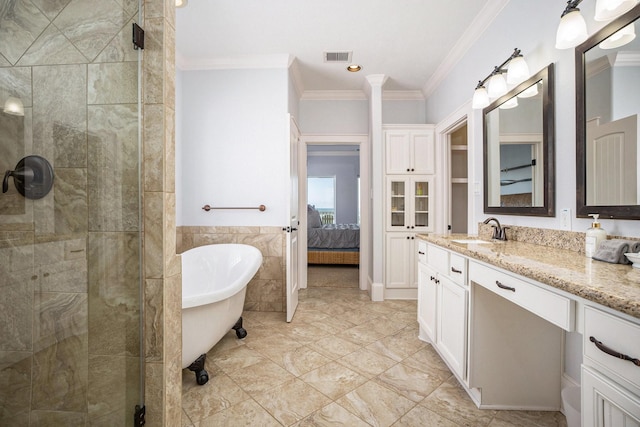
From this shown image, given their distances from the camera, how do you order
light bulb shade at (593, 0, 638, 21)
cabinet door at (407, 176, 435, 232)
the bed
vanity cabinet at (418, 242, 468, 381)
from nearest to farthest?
light bulb shade at (593, 0, 638, 21) < vanity cabinet at (418, 242, 468, 381) < cabinet door at (407, 176, 435, 232) < the bed

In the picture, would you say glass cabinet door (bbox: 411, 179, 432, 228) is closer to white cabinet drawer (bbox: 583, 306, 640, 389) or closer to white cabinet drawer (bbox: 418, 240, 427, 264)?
white cabinet drawer (bbox: 418, 240, 427, 264)

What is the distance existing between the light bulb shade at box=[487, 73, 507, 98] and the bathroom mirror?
67mm

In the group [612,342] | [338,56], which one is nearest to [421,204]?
[338,56]

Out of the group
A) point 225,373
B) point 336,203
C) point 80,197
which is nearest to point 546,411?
point 225,373

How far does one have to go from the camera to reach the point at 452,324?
1.65 meters

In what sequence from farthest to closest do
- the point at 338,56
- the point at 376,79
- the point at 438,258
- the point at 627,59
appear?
the point at 376,79 < the point at 338,56 < the point at 438,258 < the point at 627,59

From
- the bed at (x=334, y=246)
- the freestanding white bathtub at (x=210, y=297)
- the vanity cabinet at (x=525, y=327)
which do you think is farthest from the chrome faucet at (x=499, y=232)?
the bed at (x=334, y=246)

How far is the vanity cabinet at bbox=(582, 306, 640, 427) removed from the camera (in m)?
0.62

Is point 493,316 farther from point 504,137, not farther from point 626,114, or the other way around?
point 504,137

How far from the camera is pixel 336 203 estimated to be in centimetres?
827

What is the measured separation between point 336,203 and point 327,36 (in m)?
5.90

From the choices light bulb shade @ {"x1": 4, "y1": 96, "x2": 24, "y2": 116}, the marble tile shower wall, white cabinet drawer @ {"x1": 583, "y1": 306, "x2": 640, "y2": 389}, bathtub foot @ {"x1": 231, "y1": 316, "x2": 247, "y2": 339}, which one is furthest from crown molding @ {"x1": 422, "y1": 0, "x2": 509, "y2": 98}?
bathtub foot @ {"x1": 231, "y1": 316, "x2": 247, "y2": 339}

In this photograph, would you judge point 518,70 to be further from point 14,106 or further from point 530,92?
point 14,106

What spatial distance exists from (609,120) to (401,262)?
241 centimetres
